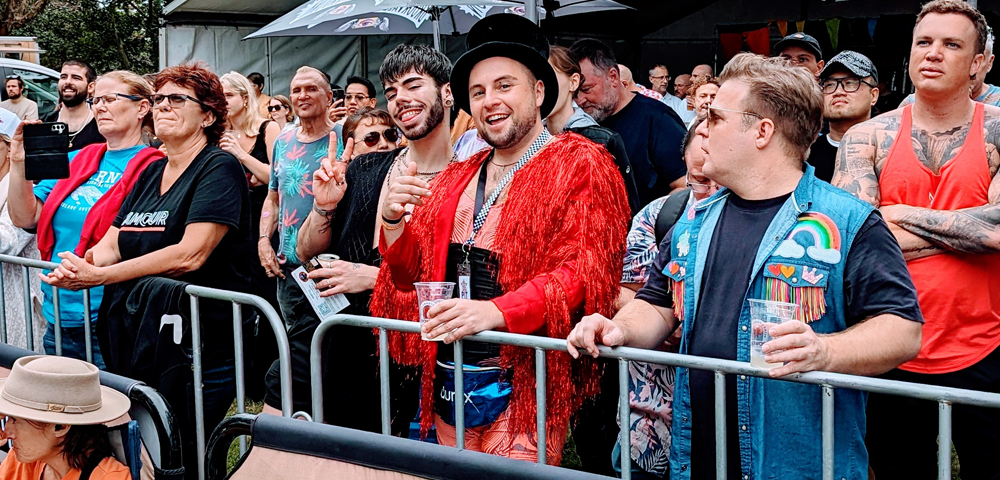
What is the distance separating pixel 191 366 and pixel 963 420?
9.65 ft

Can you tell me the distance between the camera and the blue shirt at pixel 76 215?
470 cm

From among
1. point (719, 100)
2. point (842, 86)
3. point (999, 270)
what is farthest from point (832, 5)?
point (719, 100)

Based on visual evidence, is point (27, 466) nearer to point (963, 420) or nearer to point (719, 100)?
point (719, 100)

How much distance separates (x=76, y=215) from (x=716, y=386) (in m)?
3.49

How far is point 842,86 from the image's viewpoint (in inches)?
176

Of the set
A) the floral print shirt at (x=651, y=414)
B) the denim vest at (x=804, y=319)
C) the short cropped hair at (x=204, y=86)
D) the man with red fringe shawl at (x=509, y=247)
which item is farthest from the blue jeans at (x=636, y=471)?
the short cropped hair at (x=204, y=86)

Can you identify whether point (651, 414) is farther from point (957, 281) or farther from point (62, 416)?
point (62, 416)

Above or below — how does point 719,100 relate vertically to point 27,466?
above

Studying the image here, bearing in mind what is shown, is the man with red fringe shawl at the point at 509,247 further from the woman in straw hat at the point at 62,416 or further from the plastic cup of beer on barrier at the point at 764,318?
the woman in straw hat at the point at 62,416

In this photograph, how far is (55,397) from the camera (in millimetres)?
3207

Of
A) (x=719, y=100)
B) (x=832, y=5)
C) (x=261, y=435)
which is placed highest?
(x=832, y=5)

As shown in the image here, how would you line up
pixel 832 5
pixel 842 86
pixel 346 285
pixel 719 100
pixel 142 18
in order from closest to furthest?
pixel 719 100 < pixel 346 285 < pixel 842 86 < pixel 832 5 < pixel 142 18

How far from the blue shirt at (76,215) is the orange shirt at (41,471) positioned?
1306 mm

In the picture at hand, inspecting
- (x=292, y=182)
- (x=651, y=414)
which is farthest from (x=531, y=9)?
(x=651, y=414)
